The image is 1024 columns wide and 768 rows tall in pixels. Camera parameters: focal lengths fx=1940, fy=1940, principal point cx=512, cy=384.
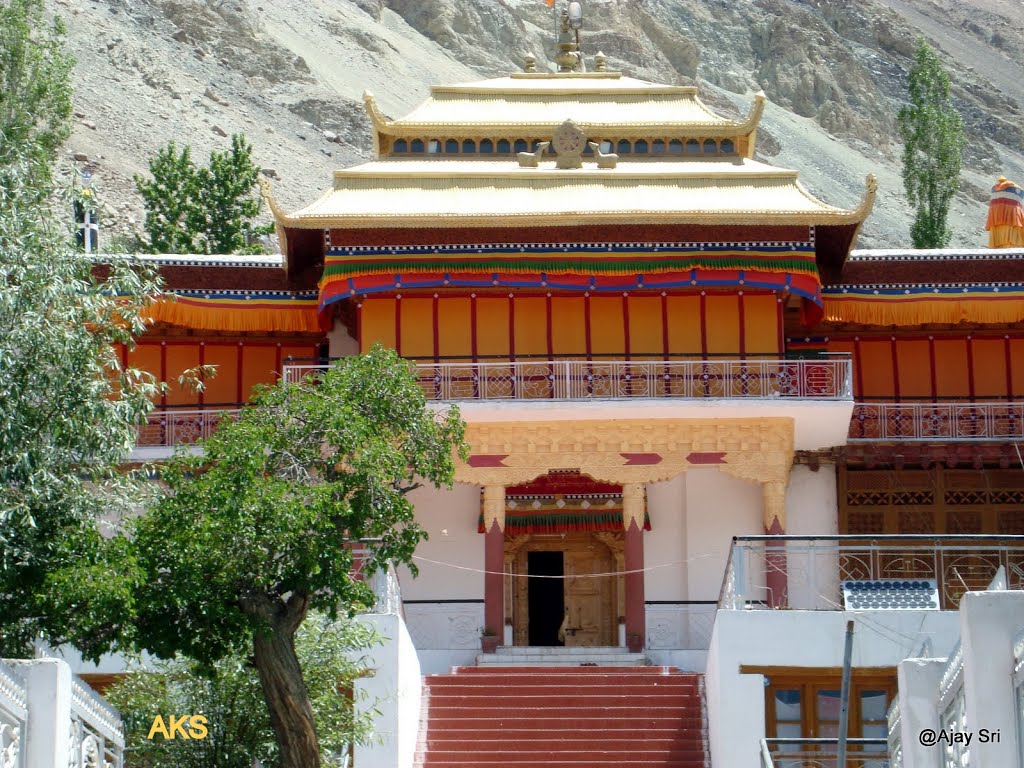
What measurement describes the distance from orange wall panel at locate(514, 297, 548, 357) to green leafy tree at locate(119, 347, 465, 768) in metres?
8.62

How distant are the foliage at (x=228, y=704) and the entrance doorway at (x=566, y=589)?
27.6 ft

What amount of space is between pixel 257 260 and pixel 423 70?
135 ft

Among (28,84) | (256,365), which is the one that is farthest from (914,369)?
(28,84)

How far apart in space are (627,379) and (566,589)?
3207mm

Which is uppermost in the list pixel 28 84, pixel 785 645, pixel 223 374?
pixel 28 84

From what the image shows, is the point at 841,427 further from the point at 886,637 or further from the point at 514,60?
the point at 514,60

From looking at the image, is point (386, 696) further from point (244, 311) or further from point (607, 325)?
point (244, 311)

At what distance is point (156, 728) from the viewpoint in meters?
16.8

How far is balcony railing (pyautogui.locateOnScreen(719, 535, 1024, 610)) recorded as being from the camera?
20.0 metres

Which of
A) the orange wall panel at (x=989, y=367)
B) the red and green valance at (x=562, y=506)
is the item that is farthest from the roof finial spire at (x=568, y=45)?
the red and green valance at (x=562, y=506)

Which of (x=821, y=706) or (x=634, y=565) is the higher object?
(x=634, y=565)

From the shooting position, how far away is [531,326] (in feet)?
84.6

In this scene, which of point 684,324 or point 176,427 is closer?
point 684,324

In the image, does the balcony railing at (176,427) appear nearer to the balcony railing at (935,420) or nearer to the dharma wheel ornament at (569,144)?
the dharma wheel ornament at (569,144)
